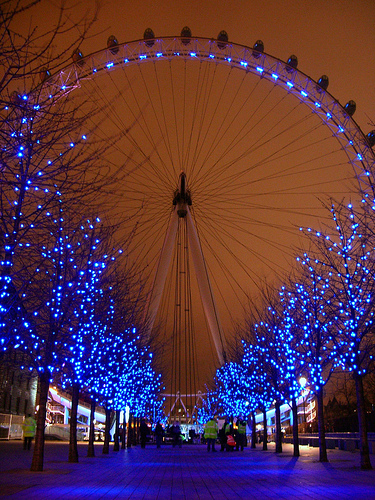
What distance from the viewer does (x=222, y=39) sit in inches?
1086

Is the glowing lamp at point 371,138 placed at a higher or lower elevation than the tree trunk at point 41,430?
higher

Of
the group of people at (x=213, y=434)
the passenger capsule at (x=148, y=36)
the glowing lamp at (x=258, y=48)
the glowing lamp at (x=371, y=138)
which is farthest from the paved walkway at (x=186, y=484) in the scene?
the passenger capsule at (x=148, y=36)

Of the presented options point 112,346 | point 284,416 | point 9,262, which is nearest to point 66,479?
point 9,262

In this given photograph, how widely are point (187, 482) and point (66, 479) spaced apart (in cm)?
269

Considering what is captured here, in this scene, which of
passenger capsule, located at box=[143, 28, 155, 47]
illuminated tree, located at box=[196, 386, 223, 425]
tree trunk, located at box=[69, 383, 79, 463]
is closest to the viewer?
tree trunk, located at box=[69, 383, 79, 463]

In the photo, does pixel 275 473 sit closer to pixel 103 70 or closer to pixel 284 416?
pixel 103 70

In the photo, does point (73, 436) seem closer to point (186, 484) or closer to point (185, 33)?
point (186, 484)

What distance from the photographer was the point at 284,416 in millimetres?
77562

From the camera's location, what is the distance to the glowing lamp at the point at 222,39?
89.8ft

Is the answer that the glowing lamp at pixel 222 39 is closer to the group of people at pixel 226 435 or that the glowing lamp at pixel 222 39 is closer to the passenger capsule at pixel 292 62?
the passenger capsule at pixel 292 62

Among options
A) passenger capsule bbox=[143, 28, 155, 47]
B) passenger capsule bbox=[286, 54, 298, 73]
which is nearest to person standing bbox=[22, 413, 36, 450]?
passenger capsule bbox=[143, 28, 155, 47]

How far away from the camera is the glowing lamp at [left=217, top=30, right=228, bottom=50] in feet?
89.8

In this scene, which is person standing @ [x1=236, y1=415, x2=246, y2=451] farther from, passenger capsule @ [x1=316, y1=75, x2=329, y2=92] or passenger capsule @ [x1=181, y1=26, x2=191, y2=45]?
passenger capsule @ [x1=181, y1=26, x2=191, y2=45]

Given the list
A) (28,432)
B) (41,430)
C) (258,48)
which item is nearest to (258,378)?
(28,432)
